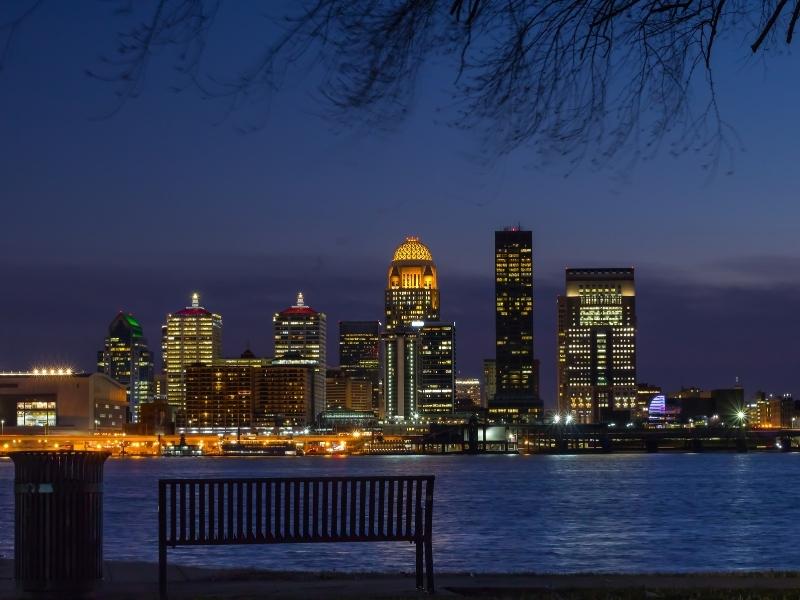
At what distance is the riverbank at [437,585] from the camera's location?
13797 millimetres

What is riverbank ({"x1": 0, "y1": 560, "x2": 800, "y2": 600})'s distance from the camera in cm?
1380

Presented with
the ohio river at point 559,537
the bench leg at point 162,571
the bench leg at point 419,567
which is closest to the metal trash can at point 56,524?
the bench leg at point 162,571

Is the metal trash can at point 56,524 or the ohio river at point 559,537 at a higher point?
the metal trash can at point 56,524

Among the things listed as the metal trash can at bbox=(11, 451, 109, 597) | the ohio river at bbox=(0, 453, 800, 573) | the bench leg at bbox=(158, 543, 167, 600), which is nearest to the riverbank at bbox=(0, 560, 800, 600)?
the bench leg at bbox=(158, 543, 167, 600)

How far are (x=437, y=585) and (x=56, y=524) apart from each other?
160 inches

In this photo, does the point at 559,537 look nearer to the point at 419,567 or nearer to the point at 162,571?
the point at 419,567

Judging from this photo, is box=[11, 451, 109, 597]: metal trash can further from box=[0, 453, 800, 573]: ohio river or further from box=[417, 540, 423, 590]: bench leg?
box=[0, 453, 800, 573]: ohio river

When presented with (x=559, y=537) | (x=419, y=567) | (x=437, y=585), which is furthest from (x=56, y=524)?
(x=559, y=537)

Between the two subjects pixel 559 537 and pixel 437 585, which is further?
pixel 559 537

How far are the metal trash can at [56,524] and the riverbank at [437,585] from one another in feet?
1.26

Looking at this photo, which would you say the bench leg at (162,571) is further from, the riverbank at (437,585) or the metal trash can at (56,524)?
the metal trash can at (56,524)

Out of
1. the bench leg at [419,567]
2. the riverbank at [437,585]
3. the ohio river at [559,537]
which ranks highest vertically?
the bench leg at [419,567]

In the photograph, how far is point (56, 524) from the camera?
44.8 ft

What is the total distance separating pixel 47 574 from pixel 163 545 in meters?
1.20
